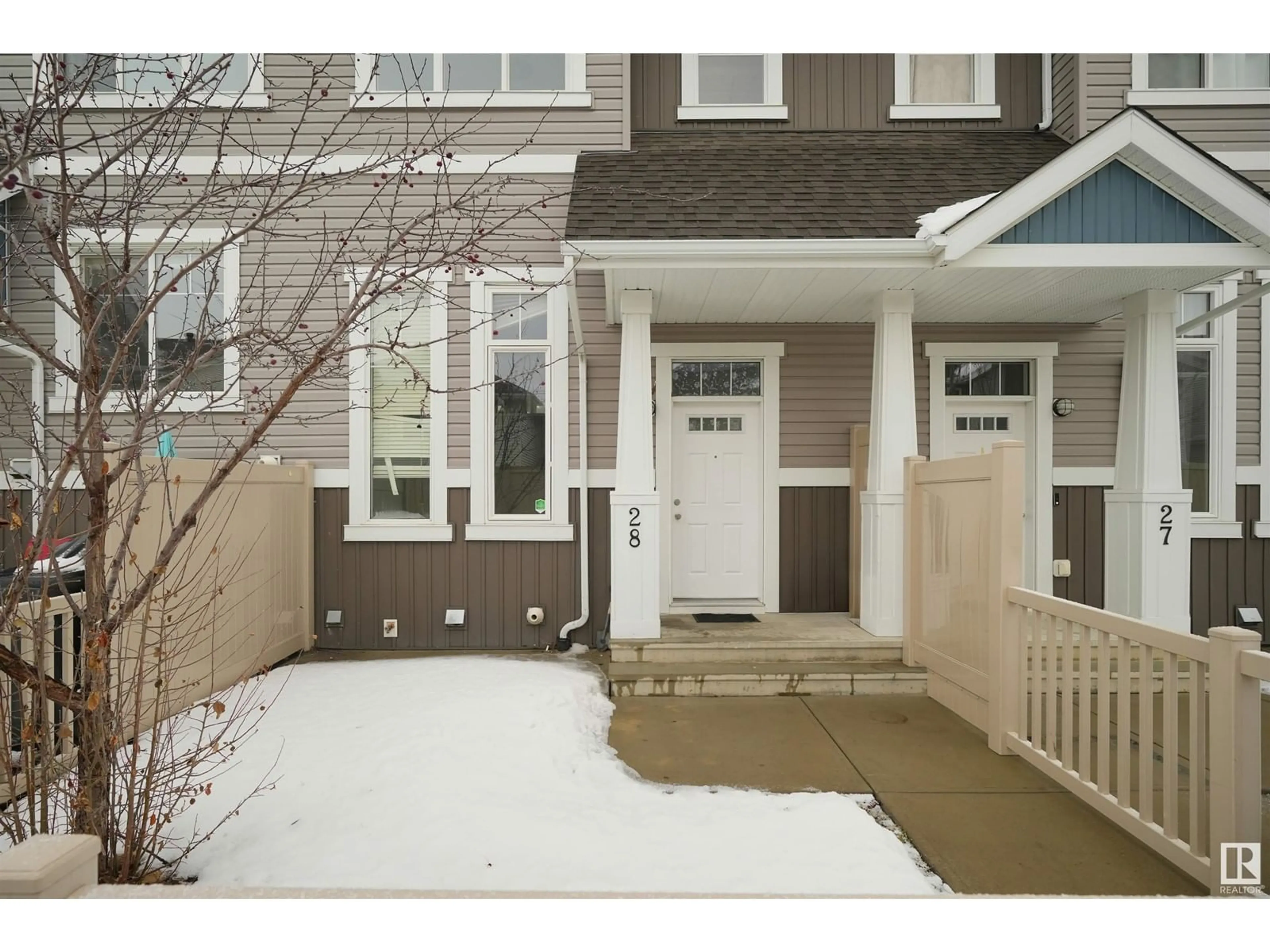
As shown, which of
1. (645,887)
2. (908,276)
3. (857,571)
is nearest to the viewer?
(645,887)

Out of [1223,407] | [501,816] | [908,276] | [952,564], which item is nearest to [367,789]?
[501,816]

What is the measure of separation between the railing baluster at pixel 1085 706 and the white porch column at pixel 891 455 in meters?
1.62

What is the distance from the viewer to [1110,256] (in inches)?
169

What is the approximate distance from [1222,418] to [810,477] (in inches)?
146

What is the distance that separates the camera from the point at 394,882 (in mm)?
2383

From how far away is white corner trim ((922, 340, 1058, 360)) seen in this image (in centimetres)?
575

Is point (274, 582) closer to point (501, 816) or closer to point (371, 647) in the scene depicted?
point (371, 647)

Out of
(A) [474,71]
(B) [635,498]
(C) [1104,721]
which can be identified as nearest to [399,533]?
(B) [635,498]

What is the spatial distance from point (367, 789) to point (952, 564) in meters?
3.53

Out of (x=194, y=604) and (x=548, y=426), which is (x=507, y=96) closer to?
(x=548, y=426)

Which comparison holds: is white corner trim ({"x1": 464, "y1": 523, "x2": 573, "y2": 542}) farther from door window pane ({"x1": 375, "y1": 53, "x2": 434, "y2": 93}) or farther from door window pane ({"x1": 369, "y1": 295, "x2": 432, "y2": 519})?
door window pane ({"x1": 375, "y1": 53, "x2": 434, "y2": 93})

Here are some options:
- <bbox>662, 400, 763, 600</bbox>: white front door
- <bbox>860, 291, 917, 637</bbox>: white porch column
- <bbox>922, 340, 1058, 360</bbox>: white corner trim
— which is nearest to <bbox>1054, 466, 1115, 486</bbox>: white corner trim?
<bbox>922, 340, 1058, 360</bbox>: white corner trim

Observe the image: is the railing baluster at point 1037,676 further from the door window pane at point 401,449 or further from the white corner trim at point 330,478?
the white corner trim at point 330,478

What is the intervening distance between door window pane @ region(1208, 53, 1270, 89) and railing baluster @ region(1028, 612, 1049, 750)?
568cm
